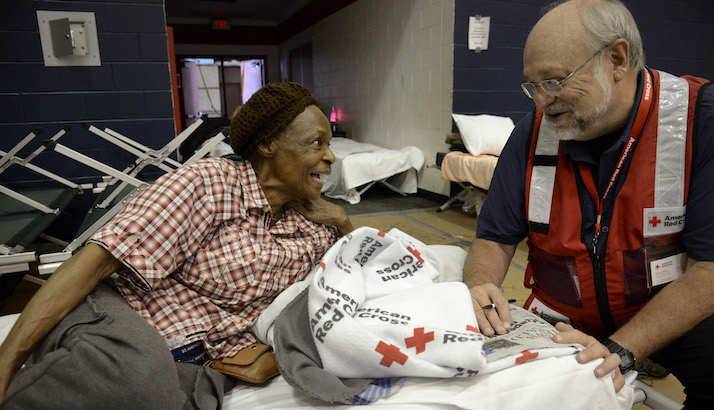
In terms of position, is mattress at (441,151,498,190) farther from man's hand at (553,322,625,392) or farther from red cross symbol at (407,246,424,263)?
man's hand at (553,322,625,392)

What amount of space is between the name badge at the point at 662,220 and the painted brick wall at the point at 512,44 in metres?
3.69

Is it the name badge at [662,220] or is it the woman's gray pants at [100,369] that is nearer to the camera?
the woman's gray pants at [100,369]

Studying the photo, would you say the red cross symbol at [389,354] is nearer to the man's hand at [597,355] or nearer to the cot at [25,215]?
the man's hand at [597,355]

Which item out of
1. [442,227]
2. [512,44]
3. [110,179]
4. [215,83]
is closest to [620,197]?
[442,227]

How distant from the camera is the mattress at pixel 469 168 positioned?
3.88 metres

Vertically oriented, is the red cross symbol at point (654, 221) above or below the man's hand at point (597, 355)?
above

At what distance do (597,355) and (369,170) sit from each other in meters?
4.10

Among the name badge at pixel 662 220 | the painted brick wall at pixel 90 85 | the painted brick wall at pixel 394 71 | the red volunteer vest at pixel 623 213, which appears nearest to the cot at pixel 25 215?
the painted brick wall at pixel 90 85

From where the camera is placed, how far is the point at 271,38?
10.2m

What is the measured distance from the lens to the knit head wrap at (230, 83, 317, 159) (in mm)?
1332

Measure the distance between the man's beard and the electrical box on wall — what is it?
357 cm

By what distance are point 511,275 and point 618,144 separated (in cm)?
174

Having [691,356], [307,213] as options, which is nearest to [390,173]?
[307,213]

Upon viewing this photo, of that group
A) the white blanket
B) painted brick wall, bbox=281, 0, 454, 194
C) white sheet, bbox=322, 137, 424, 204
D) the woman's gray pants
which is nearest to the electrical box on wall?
white sheet, bbox=322, 137, 424, 204
